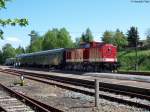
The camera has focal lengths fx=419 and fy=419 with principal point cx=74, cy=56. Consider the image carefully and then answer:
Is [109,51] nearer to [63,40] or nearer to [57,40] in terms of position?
[63,40]

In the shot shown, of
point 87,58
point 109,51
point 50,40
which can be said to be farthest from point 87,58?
point 50,40

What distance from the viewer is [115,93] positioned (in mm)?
19938

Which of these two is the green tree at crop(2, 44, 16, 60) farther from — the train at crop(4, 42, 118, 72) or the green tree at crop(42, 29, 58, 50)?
the train at crop(4, 42, 118, 72)

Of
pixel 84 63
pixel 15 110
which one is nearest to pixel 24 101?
pixel 15 110

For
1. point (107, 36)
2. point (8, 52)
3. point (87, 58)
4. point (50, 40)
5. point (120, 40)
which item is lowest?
point (87, 58)

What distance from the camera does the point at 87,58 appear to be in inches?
1781

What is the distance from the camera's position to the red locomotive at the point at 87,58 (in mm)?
42625

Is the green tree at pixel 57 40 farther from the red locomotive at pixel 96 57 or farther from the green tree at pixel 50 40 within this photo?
the red locomotive at pixel 96 57

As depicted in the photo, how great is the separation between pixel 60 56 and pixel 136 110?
40865mm

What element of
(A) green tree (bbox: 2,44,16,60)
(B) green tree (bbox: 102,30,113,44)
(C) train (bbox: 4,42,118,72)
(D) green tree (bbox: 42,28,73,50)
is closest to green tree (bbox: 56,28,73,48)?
(D) green tree (bbox: 42,28,73,50)

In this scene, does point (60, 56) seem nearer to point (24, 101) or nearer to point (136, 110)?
point (24, 101)

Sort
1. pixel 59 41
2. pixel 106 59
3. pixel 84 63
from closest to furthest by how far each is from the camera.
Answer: pixel 106 59 < pixel 84 63 < pixel 59 41

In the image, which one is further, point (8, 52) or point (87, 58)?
point (8, 52)

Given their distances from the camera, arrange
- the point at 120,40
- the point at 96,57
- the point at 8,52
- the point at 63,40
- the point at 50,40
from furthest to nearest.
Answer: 1. the point at 8,52
2. the point at 50,40
3. the point at 63,40
4. the point at 120,40
5. the point at 96,57
